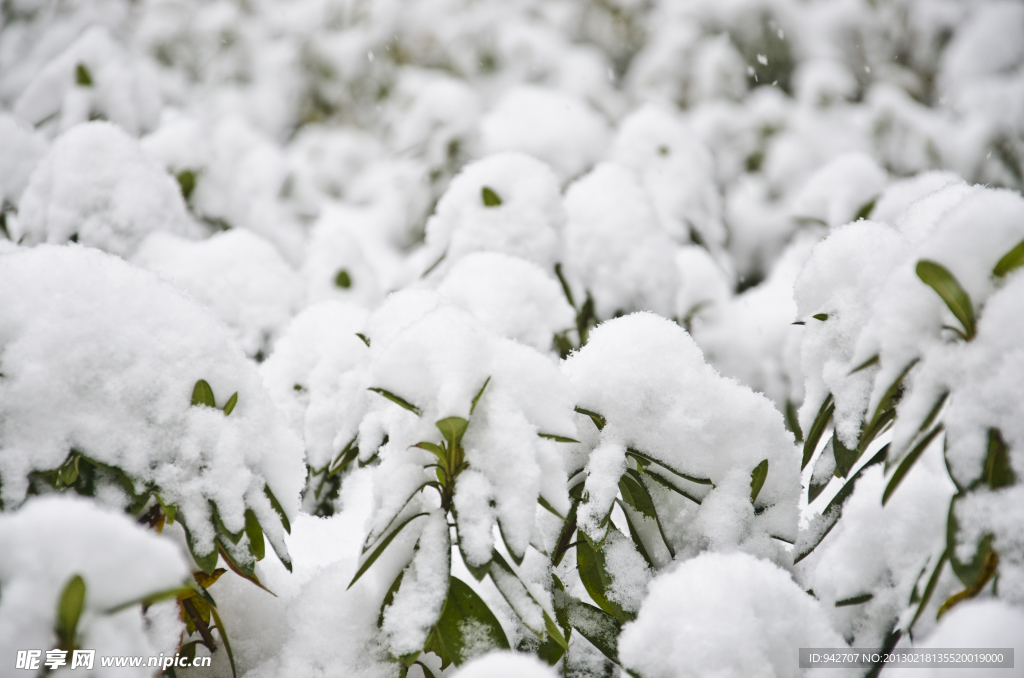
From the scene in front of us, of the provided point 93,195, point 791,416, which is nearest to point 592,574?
point 791,416

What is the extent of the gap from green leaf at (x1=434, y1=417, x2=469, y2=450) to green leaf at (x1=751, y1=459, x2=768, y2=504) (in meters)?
0.34

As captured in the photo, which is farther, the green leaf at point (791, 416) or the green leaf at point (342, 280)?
the green leaf at point (342, 280)

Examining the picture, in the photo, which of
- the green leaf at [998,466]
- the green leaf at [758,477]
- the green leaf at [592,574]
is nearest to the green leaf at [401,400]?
the green leaf at [592,574]

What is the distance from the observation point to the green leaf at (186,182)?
6.75ft

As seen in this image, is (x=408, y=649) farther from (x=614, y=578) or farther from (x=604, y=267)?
(x=604, y=267)

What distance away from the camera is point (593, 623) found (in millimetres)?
774

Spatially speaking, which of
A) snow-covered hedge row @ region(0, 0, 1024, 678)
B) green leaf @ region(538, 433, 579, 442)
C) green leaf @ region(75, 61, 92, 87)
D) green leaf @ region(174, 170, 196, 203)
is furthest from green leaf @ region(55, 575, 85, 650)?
green leaf @ region(75, 61, 92, 87)

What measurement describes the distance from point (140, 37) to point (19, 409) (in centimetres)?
468

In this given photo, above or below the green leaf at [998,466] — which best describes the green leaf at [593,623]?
below

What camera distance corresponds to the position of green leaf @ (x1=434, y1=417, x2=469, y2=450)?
0.65 meters

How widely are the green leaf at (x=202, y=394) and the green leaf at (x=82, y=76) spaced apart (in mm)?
1998

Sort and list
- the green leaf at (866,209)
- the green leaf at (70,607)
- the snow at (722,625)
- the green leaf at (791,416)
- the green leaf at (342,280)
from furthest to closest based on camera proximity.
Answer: the green leaf at (342,280) < the green leaf at (866,209) < the green leaf at (791,416) < the snow at (722,625) < the green leaf at (70,607)

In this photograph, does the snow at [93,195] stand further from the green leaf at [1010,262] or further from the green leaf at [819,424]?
the green leaf at [1010,262]

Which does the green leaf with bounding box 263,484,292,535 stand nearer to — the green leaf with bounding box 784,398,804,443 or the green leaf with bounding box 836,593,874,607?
the green leaf with bounding box 836,593,874,607
